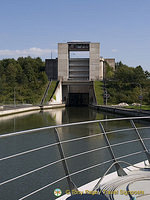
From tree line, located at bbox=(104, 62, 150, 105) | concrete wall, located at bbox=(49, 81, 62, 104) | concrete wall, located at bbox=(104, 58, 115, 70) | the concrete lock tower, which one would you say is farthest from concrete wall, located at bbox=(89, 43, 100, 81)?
concrete wall, located at bbox=(104, 58, 115, 70)

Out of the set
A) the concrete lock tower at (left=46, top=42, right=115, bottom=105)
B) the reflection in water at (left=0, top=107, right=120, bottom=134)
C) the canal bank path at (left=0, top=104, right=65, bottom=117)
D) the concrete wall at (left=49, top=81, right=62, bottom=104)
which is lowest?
the reflection in water at (left=0, top=107, right=120, bottom=134)

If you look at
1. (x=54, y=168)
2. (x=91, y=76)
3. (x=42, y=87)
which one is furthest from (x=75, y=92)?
(x=54, y=168)

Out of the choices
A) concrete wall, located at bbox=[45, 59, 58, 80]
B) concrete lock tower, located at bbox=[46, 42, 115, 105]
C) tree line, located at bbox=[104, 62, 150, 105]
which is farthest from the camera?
concrete wall, located at bbox=[45, 59, 58, 80]

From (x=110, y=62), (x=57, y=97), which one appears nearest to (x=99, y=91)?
(x=57, y=97)

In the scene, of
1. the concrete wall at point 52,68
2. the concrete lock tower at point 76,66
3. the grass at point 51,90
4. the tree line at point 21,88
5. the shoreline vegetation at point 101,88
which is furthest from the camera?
the concrete wall at point 52,68

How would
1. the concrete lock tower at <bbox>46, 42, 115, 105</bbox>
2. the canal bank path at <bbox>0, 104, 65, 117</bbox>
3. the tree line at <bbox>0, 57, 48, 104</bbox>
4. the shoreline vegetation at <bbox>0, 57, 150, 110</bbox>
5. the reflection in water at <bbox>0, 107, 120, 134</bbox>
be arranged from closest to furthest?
1. the reflection in water at <bbox>0, 107, 120, 134</bbox>
2. the canal bank path at <bbox>0, 104, 65, 117</bbox>
3. the shoreline vegetation at <bbox>0, 57, 150, 110</bbox>
4. the tree line at <bbox>0, 57, 48, 104</bbox>
5. the concrete lock tower at <bbox>46, 42, 115, 105</bbox>

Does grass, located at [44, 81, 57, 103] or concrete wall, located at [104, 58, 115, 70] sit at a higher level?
concrete wall, located at [104, 58, 115, 70]

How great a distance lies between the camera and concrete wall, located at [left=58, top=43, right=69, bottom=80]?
59.9 m

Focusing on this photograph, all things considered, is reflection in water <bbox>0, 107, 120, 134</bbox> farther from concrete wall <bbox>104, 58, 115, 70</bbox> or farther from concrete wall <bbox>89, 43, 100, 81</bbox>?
concrete wall <bbox>104, 58, 115, 70</bbox>

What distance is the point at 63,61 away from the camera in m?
60.5

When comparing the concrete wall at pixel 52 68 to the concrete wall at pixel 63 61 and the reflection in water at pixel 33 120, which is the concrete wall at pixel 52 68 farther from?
the reflection in water at pixel 33 120

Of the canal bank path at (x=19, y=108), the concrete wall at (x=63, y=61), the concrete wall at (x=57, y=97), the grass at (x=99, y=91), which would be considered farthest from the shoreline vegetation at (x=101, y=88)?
the concrete wall at (x=63, y=61)

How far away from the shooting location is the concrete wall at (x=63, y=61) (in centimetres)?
5991

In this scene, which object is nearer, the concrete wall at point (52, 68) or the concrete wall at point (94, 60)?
the concrete wall at point (94, 60)
